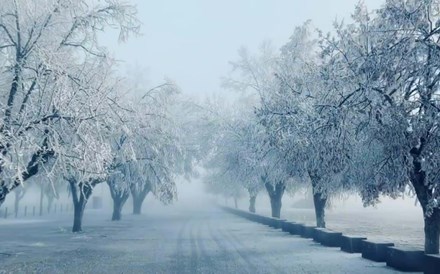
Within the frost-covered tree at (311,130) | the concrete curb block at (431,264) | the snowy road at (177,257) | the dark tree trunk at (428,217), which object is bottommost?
the snowy road at (177,257)

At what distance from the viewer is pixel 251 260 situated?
54.6ft

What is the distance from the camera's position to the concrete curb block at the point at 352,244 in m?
18.3

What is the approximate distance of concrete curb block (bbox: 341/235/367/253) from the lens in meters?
18.3

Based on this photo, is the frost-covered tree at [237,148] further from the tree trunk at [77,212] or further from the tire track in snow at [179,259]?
the tree trunk at [77,212]

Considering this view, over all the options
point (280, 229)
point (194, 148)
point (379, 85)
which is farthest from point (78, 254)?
point (194, 148)

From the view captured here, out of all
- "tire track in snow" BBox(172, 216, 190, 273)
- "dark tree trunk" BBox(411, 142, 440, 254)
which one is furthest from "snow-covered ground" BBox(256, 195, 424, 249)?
"tire track in snow" BBox(172, 216, 190, 273)

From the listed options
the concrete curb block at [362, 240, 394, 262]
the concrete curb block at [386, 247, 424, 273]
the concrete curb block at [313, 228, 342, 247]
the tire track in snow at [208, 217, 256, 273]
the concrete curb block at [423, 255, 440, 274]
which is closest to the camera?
the concrete curb block at [423, 255, 440, 274]

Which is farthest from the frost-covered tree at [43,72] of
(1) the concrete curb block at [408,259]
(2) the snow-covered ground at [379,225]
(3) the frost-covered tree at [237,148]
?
(3) the frost-covered tree at [237,148]

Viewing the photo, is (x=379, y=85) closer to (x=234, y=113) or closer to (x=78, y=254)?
(x=78, y=254)

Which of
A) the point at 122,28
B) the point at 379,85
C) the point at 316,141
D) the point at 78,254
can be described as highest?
the point at 122,28

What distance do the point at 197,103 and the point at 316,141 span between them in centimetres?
3237

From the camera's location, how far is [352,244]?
18750 millimetres

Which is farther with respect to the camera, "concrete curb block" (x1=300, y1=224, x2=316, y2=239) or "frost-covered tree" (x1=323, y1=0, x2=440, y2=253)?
"concrete curb block" (x1=300, y1=224, x2=316, y2=239)

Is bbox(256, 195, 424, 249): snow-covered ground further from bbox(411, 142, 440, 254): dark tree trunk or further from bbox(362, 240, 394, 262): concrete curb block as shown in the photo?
bbox(411, 142, 440, 254): dark tree trunk
